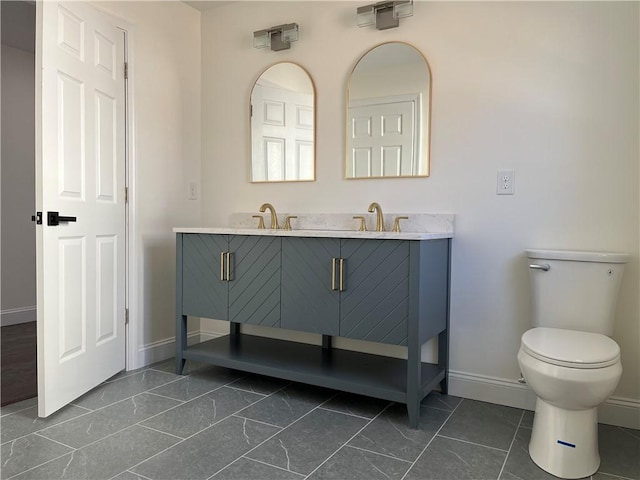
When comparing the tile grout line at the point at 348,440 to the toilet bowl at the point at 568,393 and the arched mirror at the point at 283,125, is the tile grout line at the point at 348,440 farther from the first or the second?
the arched mirror at the point at 283,125

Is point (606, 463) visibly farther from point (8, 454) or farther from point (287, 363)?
point (8, 454)

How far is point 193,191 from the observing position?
3221mm

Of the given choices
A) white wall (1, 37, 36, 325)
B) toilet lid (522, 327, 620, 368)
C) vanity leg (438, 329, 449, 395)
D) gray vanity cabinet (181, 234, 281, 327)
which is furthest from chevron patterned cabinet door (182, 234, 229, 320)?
white wall (1, 37, 36, 325)

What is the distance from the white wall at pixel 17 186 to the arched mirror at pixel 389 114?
3008 mm

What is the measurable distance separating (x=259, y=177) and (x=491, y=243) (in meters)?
1.49

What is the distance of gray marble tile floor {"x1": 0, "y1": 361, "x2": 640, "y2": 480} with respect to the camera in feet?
5.42

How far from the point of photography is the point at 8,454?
1.73 metres

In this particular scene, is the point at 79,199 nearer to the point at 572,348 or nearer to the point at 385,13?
the point at 385,13

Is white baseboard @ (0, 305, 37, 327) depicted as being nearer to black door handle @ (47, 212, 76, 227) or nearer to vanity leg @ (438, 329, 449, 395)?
black door handle @ (47, 212, 76, 227)

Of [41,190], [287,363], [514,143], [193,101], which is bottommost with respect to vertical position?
[287,363]

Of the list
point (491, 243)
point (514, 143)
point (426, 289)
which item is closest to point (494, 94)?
point (514, 143)

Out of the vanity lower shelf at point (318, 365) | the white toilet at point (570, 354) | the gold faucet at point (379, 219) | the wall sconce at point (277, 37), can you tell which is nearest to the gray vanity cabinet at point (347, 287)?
the vanity lower shelf at point (318, 365)

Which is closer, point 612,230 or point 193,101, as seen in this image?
point 612,230

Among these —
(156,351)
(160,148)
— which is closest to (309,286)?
(156,351)
